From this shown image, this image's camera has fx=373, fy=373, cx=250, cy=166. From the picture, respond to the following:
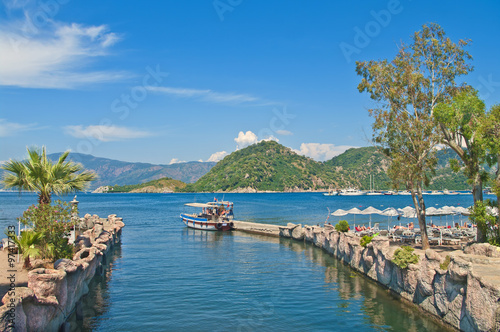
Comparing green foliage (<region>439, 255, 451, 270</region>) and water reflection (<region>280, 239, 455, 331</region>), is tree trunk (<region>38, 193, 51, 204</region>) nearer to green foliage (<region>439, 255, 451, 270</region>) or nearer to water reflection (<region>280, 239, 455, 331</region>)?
water reflection (<region>280, 239, 455, 331</region>)

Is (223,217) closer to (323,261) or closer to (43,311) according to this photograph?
(323,261)

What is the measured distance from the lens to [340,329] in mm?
15117

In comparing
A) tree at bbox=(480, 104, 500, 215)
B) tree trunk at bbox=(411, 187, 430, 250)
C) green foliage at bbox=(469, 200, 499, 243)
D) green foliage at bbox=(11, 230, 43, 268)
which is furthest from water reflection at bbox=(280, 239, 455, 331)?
green foliage at bbox=(11, 230, 43, 268)

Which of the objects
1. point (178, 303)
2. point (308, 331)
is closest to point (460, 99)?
point (308, 331)

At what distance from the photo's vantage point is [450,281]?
13.7m

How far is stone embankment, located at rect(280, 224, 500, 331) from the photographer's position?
1158cm

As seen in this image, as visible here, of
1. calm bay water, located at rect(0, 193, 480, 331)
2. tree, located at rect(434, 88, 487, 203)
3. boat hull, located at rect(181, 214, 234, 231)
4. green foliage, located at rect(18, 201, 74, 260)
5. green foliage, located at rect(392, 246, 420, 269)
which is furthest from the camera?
boat hull, located at rect(181, 214, 234, 231)

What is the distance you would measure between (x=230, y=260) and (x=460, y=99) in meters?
19.5

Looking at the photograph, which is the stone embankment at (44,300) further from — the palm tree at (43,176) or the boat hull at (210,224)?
the boat hull at (210,224)

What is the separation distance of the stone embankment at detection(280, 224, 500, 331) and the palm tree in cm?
1703

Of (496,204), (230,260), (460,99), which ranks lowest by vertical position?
(230,260)

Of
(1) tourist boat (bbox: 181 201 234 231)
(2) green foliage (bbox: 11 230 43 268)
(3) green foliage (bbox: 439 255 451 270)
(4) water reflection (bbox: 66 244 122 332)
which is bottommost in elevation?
(4) water reflection (bbox: 66 244 122 332)

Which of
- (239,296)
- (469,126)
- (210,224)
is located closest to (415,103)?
(469,126)

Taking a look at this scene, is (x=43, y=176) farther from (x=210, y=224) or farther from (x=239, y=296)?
(x=210, y=224)
